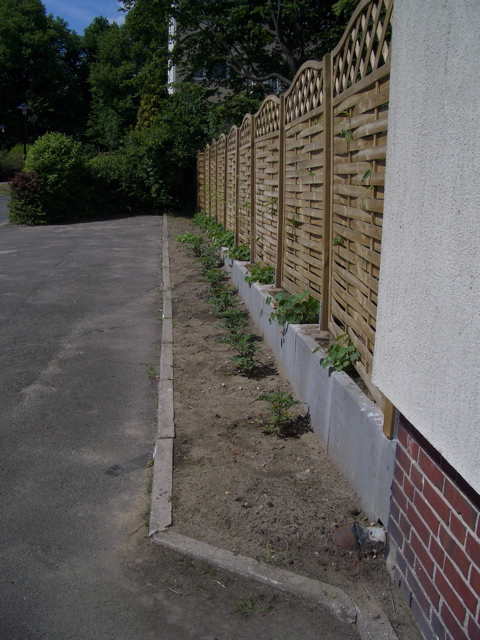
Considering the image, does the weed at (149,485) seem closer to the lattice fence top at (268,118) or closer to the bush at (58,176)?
the lattice fence top at (268,118)

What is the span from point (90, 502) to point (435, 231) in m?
2.62

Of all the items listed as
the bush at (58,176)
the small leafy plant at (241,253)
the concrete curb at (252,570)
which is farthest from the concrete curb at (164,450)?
the bush at (58,176)

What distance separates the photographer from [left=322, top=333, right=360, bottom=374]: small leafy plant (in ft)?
13.3

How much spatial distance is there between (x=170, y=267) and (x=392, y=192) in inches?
371

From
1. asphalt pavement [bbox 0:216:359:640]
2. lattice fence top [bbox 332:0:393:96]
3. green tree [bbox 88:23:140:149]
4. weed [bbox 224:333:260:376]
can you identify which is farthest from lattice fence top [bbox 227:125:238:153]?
green tree [bbox 88:23:140:149]

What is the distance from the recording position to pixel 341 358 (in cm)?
412

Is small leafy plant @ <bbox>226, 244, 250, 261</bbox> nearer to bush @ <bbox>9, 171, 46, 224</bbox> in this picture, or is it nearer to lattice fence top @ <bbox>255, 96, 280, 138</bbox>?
lattice fence top @ <bbox>255, 96, 280, 138</bbox>

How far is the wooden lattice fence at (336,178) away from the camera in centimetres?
365

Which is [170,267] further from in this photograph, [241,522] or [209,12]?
[209,12]

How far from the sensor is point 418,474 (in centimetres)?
258

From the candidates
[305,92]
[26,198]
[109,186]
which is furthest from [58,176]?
[305,92]

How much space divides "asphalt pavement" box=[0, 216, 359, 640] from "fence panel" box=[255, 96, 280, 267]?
176 cm

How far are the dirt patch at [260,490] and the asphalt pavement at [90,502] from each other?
0.82 feet

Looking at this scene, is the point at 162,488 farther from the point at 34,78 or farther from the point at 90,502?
the point at 34,78
